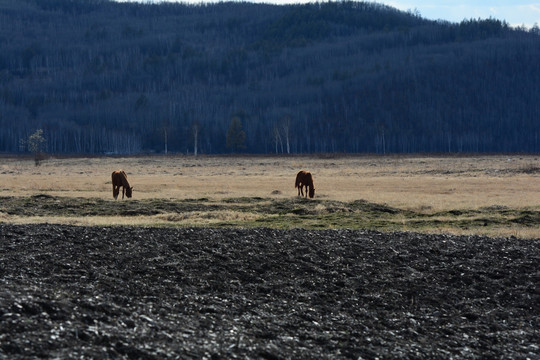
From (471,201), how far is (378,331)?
2452 cm

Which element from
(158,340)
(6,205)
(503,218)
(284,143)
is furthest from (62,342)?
(284,143)

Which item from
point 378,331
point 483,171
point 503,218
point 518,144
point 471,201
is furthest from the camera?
point 518,144

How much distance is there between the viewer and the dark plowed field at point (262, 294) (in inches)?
489

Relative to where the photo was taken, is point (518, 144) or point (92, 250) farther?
point (518, 144)

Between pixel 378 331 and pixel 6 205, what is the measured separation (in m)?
25.1

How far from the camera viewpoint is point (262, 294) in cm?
1656

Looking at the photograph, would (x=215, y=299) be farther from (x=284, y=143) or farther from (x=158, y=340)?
(x=284, y=143)

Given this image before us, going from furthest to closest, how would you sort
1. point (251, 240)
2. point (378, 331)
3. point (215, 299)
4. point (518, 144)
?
point (518, 144), point (251, 240), point (215, 299), point (378, 331)

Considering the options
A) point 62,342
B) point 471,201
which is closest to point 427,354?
point 62,342

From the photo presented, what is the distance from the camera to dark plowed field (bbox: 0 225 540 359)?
1243 centimetres

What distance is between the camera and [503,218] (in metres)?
30.3

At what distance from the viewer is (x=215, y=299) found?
1575cm

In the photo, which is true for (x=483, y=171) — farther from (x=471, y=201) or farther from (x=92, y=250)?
(x=92, y=250)

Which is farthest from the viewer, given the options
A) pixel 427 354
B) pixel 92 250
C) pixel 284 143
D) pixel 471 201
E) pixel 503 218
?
pixel 284 143
